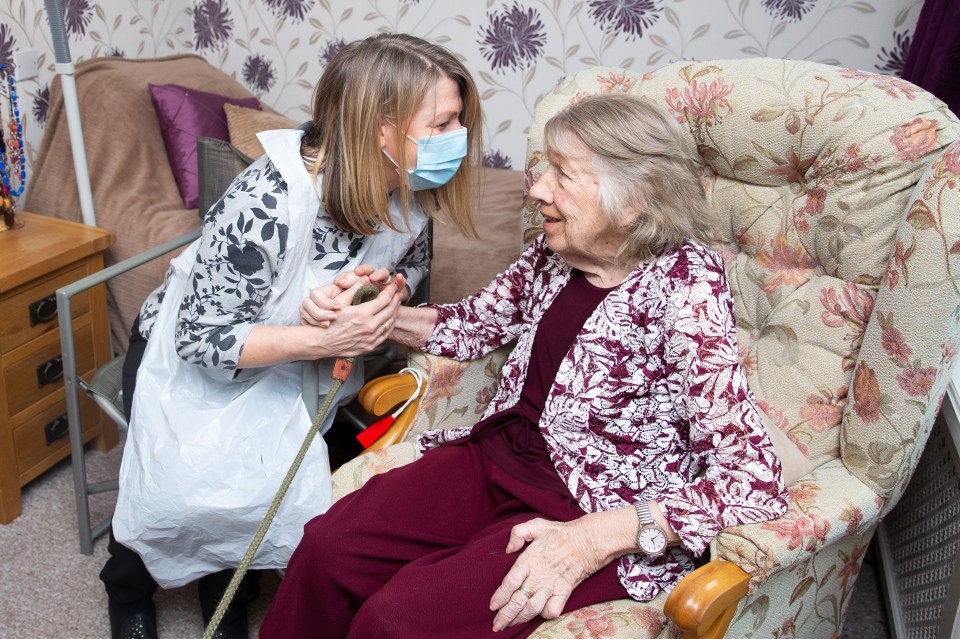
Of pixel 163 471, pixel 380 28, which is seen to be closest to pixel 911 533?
pixel 163 471

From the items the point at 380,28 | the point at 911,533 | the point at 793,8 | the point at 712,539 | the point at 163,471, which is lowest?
the point at 911,533

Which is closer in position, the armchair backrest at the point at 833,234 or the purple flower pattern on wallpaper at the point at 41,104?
the armchair backrest at the point at 833,234

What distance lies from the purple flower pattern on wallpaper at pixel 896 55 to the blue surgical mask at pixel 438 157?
1.38m

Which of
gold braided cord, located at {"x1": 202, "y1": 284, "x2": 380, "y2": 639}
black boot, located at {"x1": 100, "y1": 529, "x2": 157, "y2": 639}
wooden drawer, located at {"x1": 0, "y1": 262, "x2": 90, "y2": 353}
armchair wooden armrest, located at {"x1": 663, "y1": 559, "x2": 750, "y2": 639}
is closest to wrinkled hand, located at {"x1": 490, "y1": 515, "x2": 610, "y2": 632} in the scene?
armchair wooden armrest, located at {"x1": 663, "y1": 559, "x2": 750, "y2": 639}

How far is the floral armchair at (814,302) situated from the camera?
3.82ft

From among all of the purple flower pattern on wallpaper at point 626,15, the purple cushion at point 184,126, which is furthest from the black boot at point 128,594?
the purple flower pattern on wallpaper at point 626,15

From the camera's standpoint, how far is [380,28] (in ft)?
8.90

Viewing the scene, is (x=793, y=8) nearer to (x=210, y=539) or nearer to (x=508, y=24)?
(x=508, y=24)

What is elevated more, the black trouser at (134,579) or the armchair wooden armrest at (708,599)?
the armchair wooden armrest at (708,599)

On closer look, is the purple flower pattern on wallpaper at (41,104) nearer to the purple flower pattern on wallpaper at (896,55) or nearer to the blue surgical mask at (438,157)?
the blue surgical mask at (438,157)

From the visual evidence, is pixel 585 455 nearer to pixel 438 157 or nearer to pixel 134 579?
pixel 438 157

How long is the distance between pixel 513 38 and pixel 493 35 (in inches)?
2.7

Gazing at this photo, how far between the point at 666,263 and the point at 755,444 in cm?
30

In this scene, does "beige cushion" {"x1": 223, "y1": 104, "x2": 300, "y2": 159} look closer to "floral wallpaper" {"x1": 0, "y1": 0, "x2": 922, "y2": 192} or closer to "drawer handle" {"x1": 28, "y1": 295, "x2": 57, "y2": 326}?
"floral wallpaper" {"x1": 0, "y1": 0, "x2": 922, "y2": 192}
